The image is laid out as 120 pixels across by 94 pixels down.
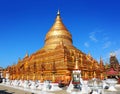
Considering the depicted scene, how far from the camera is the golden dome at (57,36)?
40.7m

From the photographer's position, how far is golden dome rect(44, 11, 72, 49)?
40.7 metres

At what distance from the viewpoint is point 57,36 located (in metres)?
41.4

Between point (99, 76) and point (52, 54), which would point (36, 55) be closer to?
point (52, 54)

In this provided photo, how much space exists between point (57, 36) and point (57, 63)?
399 inches

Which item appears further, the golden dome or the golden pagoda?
the golden dome

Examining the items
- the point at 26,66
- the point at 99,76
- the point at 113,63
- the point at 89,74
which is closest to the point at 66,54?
the point at 89,74

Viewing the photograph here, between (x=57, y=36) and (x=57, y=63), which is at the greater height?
(x=57, y=36)

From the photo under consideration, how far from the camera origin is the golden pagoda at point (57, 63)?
31455 millimetres

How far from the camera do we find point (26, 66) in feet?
136

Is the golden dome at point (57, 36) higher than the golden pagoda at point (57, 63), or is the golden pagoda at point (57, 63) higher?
the golden dome at point (57, 36)

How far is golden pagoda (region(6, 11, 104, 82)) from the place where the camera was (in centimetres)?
3145

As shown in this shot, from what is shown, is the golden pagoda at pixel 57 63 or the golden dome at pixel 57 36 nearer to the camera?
the golden pagoda at pixel 57 63

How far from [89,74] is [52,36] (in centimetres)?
1209

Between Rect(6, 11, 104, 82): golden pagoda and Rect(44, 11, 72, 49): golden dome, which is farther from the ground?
Rect(44, 11, 72, 49): golden dome
